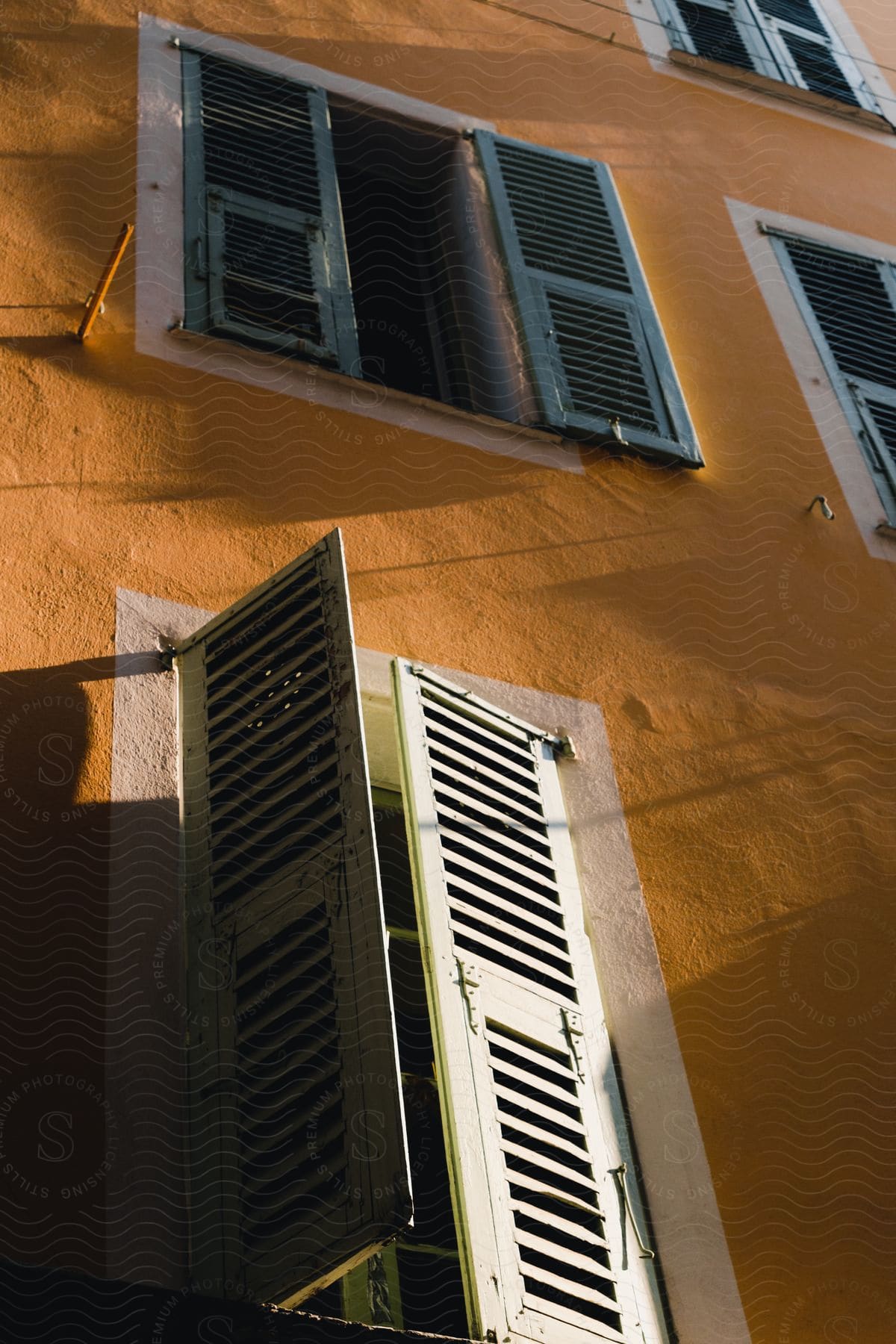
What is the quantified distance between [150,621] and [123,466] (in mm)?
567

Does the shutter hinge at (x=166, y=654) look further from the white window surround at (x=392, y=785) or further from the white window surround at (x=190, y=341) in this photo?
the white window surround at (x=190, y=341)

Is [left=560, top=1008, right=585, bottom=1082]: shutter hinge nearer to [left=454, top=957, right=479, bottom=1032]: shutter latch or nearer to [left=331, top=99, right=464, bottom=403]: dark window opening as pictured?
[left=454, top=957, right=479, bottom=1032]: shutter latch

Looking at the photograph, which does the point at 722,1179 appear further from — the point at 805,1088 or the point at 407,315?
the point at 407,315

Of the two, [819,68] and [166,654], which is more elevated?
[819,68]

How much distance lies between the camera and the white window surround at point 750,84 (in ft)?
25.0

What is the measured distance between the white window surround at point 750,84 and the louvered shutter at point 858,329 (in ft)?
3.37

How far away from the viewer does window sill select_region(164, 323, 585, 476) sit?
5.13 meters

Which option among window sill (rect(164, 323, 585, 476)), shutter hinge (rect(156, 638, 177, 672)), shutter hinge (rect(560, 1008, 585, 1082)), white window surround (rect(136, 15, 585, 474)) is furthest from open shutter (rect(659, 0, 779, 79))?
shutter hinge (rect(560, 1008, 585, 1082))

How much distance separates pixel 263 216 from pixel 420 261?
1.06 meters

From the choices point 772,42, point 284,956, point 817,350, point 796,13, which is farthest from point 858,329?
point 284,956

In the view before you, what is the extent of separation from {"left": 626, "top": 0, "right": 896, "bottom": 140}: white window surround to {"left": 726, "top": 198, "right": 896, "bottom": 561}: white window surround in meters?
0.85

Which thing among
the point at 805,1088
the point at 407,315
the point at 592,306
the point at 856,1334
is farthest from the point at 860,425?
the point at 856,1334

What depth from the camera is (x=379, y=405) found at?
537 centimetres

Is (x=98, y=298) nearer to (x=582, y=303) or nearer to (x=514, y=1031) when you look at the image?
(x=582, y=303)
